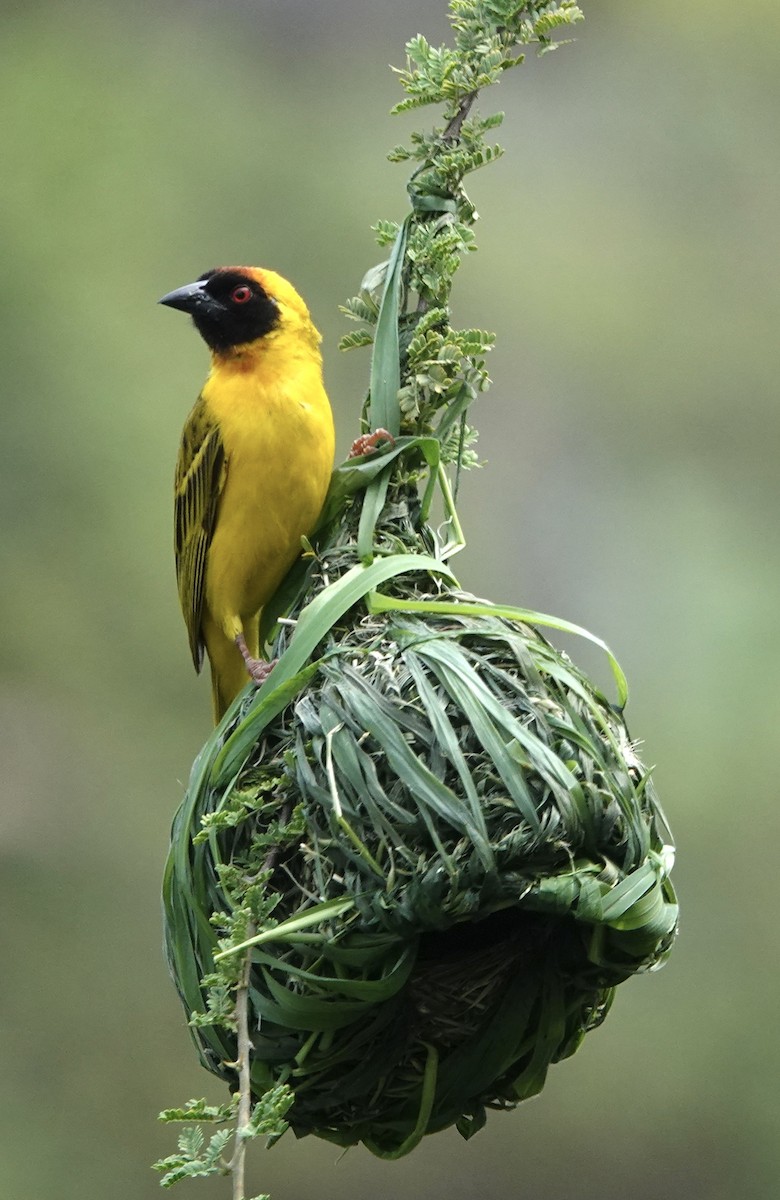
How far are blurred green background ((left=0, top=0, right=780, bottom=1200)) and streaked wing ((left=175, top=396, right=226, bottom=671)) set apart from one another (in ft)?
8.11

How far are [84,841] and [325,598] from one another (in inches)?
154

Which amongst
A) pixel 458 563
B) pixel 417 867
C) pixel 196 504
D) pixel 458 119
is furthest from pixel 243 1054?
pixel 458 563

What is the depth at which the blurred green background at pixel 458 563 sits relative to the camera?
18.3 ft

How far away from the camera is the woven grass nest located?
1.87 meters

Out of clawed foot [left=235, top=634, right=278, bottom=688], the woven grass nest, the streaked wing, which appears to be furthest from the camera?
the streaked wing

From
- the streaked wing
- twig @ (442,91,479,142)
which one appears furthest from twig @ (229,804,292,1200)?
twig @ (442,91,479,142)

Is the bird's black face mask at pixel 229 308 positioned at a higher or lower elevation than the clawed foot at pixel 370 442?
higher

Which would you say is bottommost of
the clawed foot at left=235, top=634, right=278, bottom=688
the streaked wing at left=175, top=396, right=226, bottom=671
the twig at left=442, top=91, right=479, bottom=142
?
the clawed foot at left=235, top=634, right=278, bottom=688

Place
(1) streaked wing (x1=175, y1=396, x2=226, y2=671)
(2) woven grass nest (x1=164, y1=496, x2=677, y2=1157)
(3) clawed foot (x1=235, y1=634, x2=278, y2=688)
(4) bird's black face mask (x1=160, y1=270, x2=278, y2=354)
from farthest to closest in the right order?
1. (4) bird's black face mask (x1=160, y1=270, x2=278, y2=354)
2. (1) streaked wing (x1=175, y1=396, x2=226, y2=671)
3. (3) clawed foot (x1=235, y1=634, x2=278, y2=688)
4. (2) woven grass nest (x1=164, y1=496, x2=677, y2=1157)

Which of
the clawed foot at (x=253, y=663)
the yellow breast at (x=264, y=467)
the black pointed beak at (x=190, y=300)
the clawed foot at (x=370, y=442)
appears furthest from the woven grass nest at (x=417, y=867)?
the black pointed beak at (x=190, y=300)

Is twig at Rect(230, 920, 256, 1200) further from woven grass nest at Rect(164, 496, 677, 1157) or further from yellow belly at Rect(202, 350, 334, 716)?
yellow belly at Rect(202, 350, 334, 716)

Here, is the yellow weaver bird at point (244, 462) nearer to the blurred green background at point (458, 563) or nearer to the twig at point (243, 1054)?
the twig at point (243, 1054)

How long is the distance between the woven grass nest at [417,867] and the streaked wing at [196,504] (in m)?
0.77

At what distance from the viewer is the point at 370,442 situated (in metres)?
2.35
